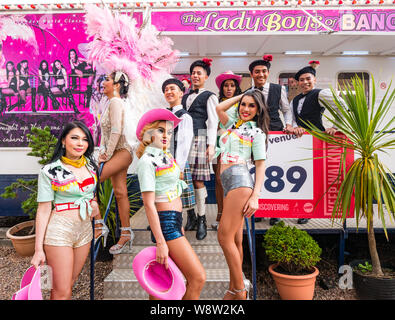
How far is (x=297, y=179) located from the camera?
3455mm

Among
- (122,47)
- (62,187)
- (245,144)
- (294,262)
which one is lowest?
(294,262)

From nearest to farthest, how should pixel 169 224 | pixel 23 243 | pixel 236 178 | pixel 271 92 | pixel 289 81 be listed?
pixel 169 224, pixel 236 178, pixel 271 92, pixel 23 243, pixel 289 81

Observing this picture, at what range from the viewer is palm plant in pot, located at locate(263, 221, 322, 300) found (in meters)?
3.14

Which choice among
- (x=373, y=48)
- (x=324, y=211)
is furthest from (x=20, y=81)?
(x=373, y=48)

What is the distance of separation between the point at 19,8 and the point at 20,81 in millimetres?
993

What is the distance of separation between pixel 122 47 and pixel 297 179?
237 cm

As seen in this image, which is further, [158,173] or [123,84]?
[123,84]

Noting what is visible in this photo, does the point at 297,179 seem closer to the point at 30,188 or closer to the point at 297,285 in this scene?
the point at 297,285

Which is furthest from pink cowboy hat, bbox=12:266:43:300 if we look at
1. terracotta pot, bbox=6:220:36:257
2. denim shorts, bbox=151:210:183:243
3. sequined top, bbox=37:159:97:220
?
terracotta pot, bbox=6:220:36:257

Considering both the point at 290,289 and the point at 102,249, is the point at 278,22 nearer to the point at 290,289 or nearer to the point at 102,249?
the point at 290,289

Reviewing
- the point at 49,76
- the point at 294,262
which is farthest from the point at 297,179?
the point at 49,76

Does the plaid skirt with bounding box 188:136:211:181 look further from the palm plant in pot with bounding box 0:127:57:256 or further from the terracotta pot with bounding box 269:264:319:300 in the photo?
the palm plant in pot with bounding box 0:127:57:256

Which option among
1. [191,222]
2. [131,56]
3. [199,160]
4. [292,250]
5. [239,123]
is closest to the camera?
[239,123]

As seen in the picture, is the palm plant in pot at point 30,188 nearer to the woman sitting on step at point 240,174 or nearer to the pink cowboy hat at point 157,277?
the pink cowboy hat at point 157,277
